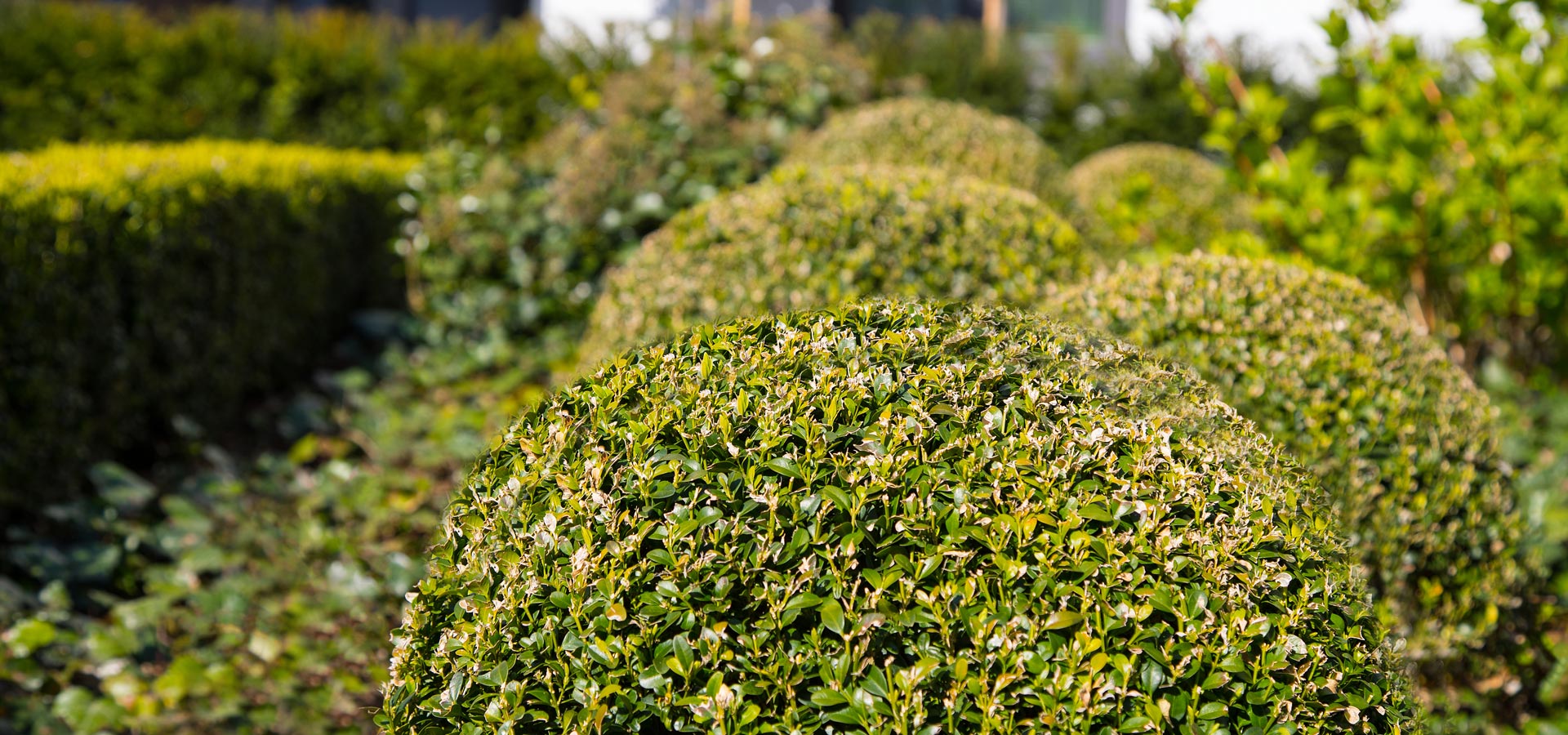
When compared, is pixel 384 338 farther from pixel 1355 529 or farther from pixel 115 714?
pixel 1355 529

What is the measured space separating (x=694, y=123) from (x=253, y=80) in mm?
5646

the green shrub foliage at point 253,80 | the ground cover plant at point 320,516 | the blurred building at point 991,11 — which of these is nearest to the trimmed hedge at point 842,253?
the ground cover plant at point 320,516

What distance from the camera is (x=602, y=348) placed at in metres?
4.01

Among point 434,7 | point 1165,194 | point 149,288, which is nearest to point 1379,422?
point 1165,194

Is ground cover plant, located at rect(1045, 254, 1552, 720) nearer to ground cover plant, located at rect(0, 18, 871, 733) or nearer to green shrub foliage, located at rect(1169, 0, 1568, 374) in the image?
green shrub foliage, located at rect(1169, 0, 1568, 374)

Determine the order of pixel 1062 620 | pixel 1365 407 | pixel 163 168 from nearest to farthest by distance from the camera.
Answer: pixel 1062 620 → pixel 1365 407 → pixel 163 168

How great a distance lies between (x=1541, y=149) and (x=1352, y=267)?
2.32ft

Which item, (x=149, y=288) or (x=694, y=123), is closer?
(x=149, y=288)

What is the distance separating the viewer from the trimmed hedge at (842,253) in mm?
3605

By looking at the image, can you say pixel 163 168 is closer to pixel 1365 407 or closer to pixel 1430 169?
pixel 1365 407

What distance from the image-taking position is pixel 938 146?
225 inches

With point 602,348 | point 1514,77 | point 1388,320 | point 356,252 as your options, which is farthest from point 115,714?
point 1514,77


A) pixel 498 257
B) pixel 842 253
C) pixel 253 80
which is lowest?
pixel 498 257

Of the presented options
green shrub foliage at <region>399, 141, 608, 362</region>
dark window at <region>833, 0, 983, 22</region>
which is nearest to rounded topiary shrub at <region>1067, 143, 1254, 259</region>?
green shrub foliage at <region>399, 141, 608, 362</region>
